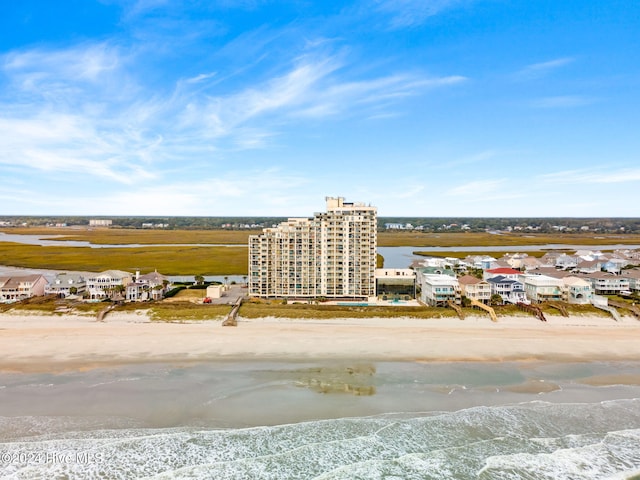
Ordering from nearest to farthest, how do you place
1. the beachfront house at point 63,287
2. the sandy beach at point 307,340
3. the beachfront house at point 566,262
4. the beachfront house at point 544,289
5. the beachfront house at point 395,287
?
the sandy beach at point 307,340 < the beachfront house at point 544,289 < the beachfront house at point 395,287 < the beachfront house at point 63,287 < the beachfront house at point 566,262

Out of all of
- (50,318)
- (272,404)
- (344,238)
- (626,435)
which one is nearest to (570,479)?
(626,435)

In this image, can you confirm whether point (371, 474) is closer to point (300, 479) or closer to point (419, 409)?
point (300, 479)

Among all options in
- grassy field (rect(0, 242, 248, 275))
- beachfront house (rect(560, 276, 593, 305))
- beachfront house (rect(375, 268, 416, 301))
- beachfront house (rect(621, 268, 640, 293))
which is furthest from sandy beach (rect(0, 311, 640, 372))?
grassy field (rect(0, 242, 248, 275))

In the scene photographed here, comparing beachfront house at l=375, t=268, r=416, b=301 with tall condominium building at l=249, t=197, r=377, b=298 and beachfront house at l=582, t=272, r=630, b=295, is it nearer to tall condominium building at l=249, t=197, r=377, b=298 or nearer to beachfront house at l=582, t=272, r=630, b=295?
tall condominium building at l=249, t=197, r=377, b=298

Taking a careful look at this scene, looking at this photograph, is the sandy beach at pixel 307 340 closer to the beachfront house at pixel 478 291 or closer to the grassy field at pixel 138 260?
the beachfront house at pixel 478 291

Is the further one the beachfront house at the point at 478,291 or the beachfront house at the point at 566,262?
the beachfront house at the point at 566,262

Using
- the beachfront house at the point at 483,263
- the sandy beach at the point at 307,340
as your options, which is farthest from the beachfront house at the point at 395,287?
the beachfront house at the point at 483,263
